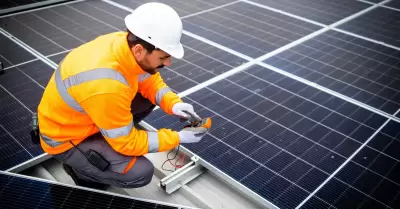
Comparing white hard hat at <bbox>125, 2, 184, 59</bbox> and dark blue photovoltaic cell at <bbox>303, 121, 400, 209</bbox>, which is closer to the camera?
white hard hat at <bbox>125, 2, 184, 59</bbox>

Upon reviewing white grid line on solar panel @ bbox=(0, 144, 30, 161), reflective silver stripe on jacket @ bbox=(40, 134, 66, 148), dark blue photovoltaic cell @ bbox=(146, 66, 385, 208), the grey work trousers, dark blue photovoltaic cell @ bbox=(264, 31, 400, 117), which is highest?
reflective silver stripe on jacket @ bbox=(40, 134, 66, 148)

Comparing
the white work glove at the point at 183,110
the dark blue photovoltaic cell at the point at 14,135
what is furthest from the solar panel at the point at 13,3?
the white work glove at the point at 183,110

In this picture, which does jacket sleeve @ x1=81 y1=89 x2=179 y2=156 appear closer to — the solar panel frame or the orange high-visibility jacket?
the orange high-visibility jacket

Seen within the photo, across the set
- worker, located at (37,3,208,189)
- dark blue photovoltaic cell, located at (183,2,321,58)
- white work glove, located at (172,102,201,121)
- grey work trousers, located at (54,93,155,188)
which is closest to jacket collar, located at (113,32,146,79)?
worker, located at (37,3,208,189)

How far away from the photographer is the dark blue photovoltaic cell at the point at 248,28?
22.5ft

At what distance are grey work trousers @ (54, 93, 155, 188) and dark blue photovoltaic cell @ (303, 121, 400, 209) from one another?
5.12ft

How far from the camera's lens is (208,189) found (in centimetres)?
406

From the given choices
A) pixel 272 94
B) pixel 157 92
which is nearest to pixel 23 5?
pixel 157 92

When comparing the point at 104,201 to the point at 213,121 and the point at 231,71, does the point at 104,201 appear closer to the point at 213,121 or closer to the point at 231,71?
the point at 213,121

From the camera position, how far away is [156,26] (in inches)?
125

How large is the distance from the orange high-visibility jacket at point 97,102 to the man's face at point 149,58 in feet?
0.16

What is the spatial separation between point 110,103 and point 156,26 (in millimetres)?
712

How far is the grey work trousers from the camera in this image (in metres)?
3.43

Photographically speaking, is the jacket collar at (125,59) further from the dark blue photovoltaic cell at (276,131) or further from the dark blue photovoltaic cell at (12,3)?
the dark blue photovoltaic cell at (12,3)
